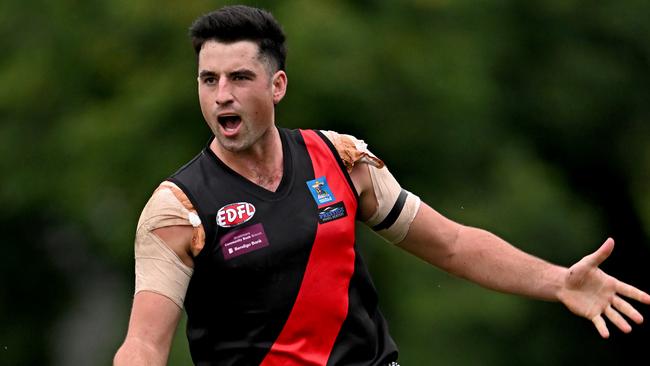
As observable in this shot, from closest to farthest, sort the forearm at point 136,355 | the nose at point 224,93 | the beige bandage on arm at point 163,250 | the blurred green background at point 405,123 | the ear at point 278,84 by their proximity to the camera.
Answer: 1. the forearm at point 136,355
2. the beige bandage on arm at point 163,250
3. the nose at point 224,93
4. the ear at point 278,84
5. the blurred green background at point 405,123

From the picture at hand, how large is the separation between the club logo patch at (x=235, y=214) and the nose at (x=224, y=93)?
1.17 feet

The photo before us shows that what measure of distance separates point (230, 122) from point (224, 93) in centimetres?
14

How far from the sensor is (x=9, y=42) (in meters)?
11.9

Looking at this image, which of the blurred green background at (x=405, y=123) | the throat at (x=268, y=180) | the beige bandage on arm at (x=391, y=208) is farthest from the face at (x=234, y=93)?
the blurred green background at (x=405, y=123)

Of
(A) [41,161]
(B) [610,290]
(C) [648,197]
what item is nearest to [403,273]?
(C) [648,197]

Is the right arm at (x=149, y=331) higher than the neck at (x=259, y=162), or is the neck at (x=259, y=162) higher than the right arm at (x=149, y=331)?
the neck at (x=259, y=162)

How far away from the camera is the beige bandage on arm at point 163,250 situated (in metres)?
5.78

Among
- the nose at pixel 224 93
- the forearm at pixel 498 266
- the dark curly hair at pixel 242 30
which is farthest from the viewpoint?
the forearm at pixel 498 266

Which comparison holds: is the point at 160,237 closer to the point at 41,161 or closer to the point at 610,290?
the point at 610,290

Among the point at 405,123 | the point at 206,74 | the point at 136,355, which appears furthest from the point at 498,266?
the point at 405,123

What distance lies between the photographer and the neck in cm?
609

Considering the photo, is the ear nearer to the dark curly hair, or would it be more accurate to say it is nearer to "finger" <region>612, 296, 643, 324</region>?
the dark curly hair

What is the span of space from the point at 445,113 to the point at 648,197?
1535 mm

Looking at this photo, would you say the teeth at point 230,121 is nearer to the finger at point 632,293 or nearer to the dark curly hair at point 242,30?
the dark curly hair at point 242,30
